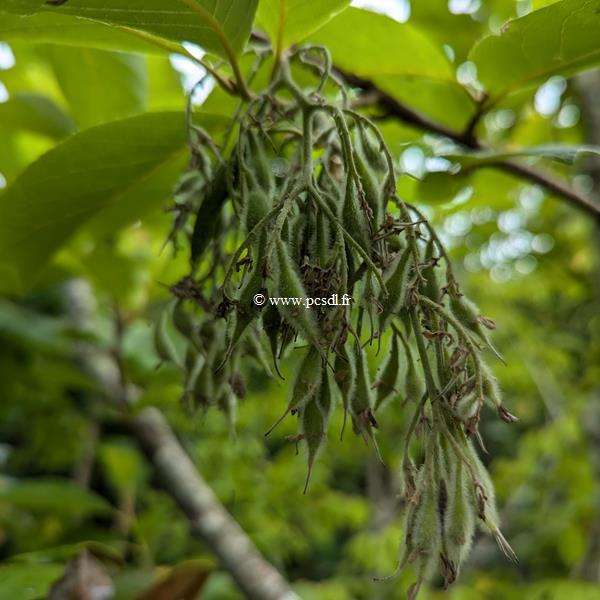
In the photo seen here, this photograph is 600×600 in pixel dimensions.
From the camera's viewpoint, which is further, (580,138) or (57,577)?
(580,138)

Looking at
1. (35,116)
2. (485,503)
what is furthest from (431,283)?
(35,116)

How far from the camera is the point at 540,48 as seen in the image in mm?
1192

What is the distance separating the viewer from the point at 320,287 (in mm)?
795

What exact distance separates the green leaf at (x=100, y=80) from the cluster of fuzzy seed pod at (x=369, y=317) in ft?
2.83

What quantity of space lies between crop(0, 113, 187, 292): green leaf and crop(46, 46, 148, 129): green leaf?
1.39 feet

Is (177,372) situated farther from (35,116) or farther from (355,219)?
(355,219)

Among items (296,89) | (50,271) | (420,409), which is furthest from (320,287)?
(50,271)

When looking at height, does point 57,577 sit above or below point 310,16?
below

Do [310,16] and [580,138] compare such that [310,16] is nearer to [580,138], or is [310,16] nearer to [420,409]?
[420,409]

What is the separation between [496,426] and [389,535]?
164 inches

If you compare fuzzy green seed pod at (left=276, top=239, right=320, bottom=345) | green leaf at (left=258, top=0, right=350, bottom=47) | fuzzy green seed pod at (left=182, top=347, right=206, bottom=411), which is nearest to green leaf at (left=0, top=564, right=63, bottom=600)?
fuzzy green seed pod at (left=182, top=347, right=206, bottom=411)

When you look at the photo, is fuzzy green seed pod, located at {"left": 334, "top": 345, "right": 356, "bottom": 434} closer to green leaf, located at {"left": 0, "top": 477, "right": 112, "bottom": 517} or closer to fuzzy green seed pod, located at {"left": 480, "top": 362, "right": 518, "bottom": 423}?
fuzzy green seed pod, located at {"left": 480, "top": 362, "right": 518, "bottom": 423}

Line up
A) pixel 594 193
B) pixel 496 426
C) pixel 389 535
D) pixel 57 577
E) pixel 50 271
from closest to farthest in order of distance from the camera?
1. pixel 57 577
2. pixel 50 271
3. pixel 594 193
4. pixel 389 535
5. pixel 496 426

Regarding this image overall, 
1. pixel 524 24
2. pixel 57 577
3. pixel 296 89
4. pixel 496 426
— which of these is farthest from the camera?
pixel 496 426
